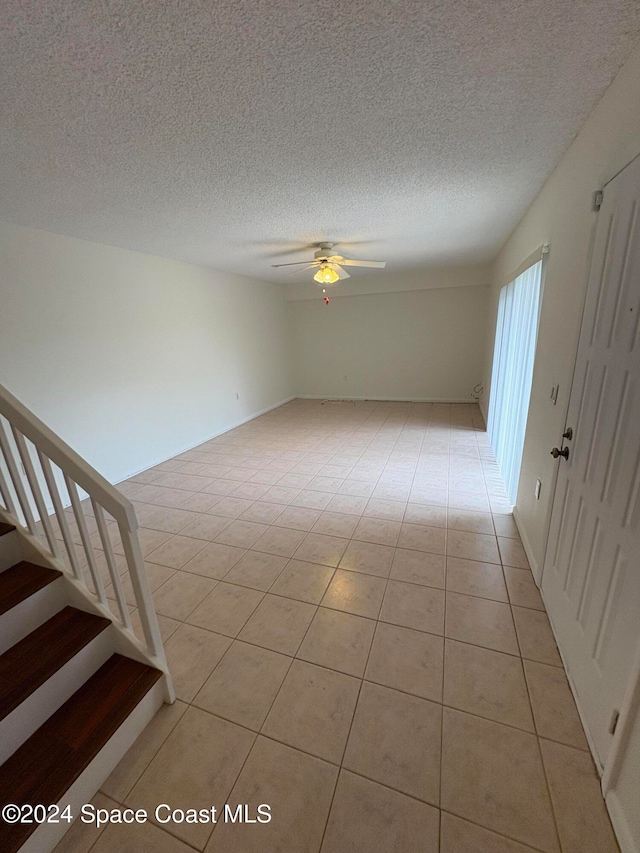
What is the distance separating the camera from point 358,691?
147 cm

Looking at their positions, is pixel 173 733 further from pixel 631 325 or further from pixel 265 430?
pixel 265 430

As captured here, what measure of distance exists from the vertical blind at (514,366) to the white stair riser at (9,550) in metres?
3.15

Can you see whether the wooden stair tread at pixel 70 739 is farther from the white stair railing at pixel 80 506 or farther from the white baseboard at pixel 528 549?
the white baseboard at pixel 528 549

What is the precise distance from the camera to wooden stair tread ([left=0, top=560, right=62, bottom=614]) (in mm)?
1328

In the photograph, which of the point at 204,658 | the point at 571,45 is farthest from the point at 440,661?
the point at 571,45

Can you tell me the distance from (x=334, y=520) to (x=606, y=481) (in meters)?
1.86

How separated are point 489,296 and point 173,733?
20.9ft

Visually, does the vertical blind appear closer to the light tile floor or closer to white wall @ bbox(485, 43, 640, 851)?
white wall @ bbox(485, 43, 640, 851)

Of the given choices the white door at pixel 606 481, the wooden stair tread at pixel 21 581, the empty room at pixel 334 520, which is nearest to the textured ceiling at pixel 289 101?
the empty room at pixel 334 520

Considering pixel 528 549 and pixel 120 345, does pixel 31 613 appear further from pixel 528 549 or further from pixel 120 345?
pixel 120 345

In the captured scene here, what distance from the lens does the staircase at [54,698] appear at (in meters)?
1.05

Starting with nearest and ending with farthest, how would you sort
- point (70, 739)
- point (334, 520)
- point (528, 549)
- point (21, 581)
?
1. point (70, 739)
2. point (21, 581)
3. point (528, 549)
4. point (334, 520)

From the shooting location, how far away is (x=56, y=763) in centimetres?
110

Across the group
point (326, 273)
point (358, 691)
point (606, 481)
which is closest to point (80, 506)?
point (358, 691)
